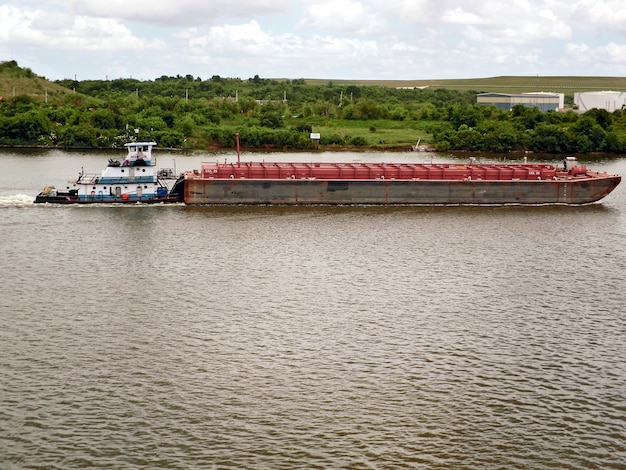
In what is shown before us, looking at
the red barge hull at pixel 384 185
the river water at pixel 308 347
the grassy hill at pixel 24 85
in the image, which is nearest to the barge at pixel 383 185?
the red barge hull at pixel 384 185

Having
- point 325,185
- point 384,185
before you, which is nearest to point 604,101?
point 384,185

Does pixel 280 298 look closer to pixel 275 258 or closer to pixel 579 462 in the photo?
pixel 275 258

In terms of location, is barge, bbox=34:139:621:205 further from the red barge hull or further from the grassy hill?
the grassy hill

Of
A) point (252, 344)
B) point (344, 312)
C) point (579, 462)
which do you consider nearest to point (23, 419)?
point (252, 344)

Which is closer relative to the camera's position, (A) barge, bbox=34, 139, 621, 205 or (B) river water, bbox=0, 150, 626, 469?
(B) river water, bbox=0, 150, 626, 469

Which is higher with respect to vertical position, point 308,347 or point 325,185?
point 325,185

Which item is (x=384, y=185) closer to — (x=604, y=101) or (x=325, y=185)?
(x=325, y=185)

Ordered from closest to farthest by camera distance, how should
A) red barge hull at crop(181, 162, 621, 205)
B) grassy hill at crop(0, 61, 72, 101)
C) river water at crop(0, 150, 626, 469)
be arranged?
river water at crop(0, 150, 626, 469) → red barge hull at crop(181, 162, 621, 205) → grassy hill at crop(0, 61, 72, 101)

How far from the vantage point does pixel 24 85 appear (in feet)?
581

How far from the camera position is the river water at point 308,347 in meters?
28.9

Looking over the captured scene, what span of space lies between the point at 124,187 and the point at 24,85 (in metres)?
120

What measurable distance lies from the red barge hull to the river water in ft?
34.4

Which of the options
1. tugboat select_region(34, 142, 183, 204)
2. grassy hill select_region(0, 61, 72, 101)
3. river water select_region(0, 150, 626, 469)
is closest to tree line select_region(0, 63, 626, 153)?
grassy hill select_region(0, 61, 72, 101)

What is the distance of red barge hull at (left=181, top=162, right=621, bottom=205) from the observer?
72.2 meters
